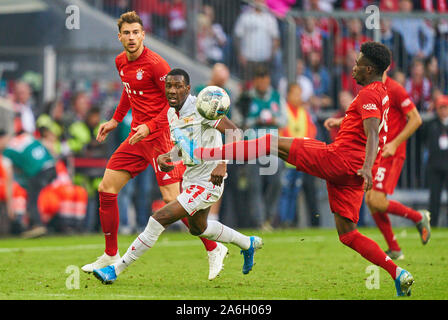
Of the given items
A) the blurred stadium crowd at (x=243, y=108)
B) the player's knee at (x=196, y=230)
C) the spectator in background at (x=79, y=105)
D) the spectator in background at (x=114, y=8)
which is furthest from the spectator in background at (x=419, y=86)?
the player's knee at (x=196, y=230)

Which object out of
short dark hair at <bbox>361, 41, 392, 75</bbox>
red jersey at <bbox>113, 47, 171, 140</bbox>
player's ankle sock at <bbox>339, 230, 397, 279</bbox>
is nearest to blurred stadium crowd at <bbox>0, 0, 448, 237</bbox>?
red jersey at <bbox>113, 47, 171, 140</bbox>

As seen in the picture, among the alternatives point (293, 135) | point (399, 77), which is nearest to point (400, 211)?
point (293, 135)

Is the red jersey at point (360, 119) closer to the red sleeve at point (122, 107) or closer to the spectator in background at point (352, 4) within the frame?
the red sleeve at point (122, 107)

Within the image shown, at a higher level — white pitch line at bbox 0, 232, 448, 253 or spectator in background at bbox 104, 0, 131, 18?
spectator in background at bbox 104, 0, 131, 18

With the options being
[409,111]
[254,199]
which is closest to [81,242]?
[254,199]

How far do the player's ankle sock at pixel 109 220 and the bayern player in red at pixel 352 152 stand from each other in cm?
148

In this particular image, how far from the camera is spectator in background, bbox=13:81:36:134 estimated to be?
51.6ft

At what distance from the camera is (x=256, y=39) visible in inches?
663

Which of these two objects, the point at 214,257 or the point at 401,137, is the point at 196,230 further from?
the point at 401,137

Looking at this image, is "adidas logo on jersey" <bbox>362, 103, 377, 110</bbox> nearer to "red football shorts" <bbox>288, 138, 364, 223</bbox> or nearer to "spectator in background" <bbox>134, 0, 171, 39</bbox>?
"red football shorts" <bbox>288, 138, 364, 223</bbox>

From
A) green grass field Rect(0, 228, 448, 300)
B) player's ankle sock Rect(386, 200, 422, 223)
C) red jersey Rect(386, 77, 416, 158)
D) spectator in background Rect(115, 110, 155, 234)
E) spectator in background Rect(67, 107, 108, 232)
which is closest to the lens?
green grass field Rect(0, 228, 448, 300)

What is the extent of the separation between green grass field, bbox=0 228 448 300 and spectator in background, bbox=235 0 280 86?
14.0 ft

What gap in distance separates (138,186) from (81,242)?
224cm

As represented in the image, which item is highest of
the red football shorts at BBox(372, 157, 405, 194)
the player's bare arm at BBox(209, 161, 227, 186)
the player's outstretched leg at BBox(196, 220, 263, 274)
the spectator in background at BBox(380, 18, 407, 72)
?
the spectator in background at BBox(380, 18, 407, 72)
